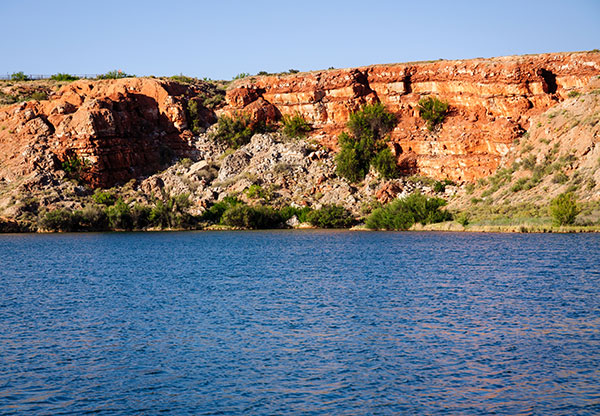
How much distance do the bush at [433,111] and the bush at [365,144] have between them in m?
4.17

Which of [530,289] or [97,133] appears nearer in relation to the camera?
[530,289]

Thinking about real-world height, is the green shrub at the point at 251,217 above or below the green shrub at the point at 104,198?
below

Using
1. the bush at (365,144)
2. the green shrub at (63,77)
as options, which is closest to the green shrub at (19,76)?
the green shrub at (63,77)

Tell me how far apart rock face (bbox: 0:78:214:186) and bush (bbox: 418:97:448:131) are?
29625mm

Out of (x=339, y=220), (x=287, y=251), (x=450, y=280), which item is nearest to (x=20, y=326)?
(x=450, y=280)

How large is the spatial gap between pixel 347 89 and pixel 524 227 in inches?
1385

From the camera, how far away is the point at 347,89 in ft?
277

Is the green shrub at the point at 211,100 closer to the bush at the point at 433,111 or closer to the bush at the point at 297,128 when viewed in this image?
the bush at the point at 297,128

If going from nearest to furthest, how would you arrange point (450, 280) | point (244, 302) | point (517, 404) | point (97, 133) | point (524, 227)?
point (517, 404), point (244, 302), point (450, 280), point (524, 227), point (97, 133)

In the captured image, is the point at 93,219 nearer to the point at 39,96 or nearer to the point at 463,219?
the point at 39,96

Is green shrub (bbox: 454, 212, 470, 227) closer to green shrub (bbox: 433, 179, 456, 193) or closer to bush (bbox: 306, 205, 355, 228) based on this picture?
green shrub (bbox: 433, 179, 456, 193)

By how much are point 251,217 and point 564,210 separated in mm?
32725

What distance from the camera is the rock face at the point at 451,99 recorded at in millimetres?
72812

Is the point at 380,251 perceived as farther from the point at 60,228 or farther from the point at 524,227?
the point at 60,228
